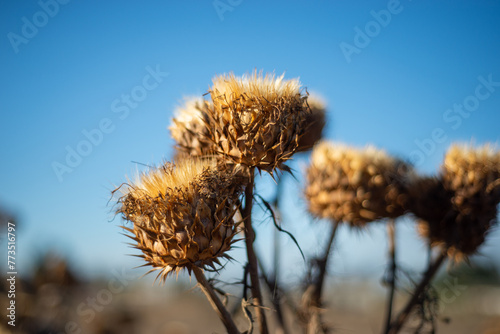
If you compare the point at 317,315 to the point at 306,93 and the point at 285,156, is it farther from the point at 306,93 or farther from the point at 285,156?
the point at 306,93

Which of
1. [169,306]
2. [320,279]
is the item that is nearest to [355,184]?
[320,279]

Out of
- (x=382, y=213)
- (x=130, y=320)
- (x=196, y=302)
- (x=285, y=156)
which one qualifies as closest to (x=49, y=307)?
(x=130, y=320)

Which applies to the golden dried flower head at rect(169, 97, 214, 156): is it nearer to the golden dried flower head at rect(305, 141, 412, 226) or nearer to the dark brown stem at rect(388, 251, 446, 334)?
the golden dried flower head at rect(305, 141, 412, 226)

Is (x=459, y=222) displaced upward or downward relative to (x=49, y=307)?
downward

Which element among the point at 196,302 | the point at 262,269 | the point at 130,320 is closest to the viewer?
Answer: the point at 262,269

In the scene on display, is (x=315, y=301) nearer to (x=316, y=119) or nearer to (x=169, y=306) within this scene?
(x=316, y=119)

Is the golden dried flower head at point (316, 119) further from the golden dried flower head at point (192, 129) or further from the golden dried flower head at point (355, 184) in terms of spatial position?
the golden dried flower head at point (192, 129)

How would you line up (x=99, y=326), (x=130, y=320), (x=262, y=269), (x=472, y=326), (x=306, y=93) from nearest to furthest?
(x=306, y=93) < (x=262, y=269) < (x=99, y=326) < (x=130, y=320) < (x=472, y=326)
